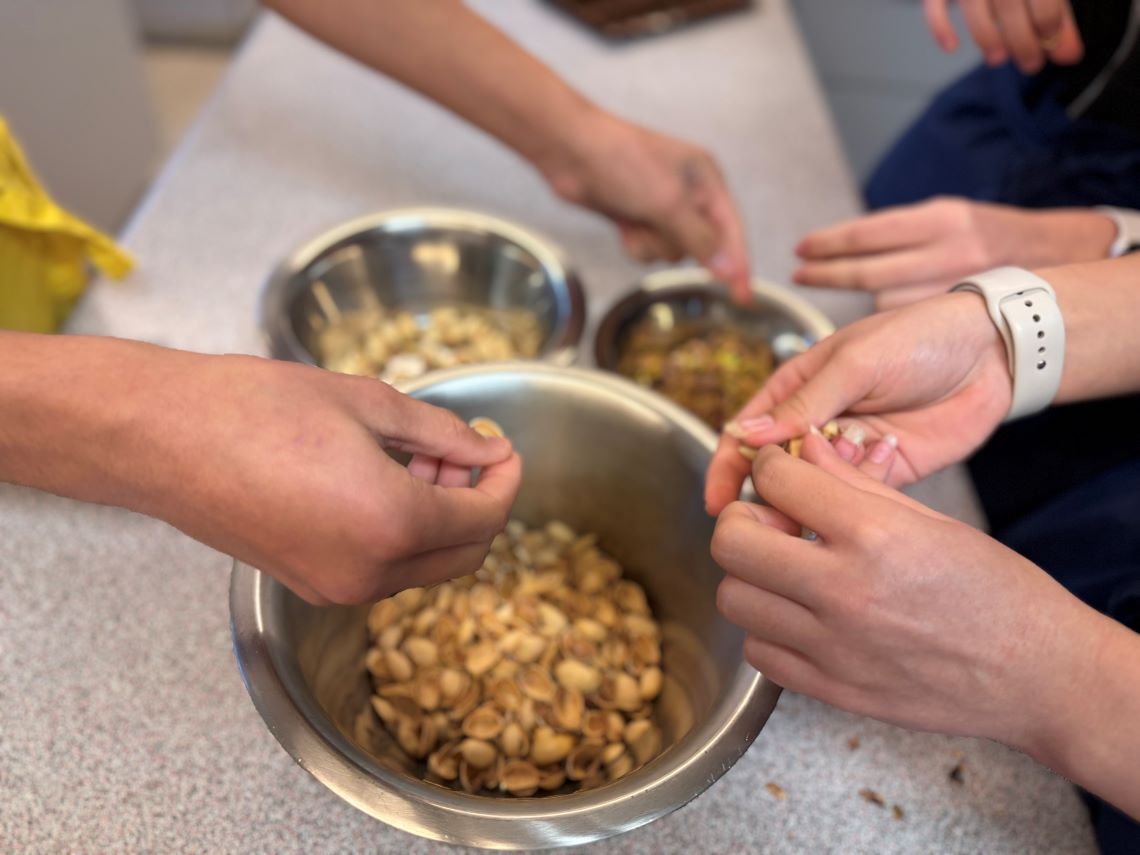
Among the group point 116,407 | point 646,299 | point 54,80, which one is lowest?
point 54,80

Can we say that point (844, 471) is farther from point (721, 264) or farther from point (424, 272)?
point (424, 272)

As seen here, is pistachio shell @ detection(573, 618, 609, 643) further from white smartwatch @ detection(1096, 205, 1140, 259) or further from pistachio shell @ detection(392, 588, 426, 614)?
white smartwatch @ detection(1096, 205, 1140, 259)

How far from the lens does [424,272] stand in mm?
1056

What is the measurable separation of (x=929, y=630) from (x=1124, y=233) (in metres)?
0.61

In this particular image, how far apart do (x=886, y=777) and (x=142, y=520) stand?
25.9 inches

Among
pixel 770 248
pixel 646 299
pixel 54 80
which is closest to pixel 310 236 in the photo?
pixel 646 299

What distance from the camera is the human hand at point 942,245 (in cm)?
89

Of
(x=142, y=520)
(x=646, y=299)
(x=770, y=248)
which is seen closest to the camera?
(x=142, y=520)

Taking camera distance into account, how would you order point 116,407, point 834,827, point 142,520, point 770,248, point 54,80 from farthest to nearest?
1. point 54,80
2. point 770,248
3. point 142,520
4. point 834,827
5. point 116,407

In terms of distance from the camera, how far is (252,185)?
1.15 m

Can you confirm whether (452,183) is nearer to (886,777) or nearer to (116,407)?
(116,407)

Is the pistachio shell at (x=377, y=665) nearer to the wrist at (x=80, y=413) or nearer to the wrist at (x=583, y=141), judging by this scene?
the wrist at (x=80, y=413)

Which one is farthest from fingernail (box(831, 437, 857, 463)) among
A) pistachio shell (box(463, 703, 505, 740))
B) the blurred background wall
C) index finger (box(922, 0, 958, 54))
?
the blurred background wall

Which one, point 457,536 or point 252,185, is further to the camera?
point 252,185
